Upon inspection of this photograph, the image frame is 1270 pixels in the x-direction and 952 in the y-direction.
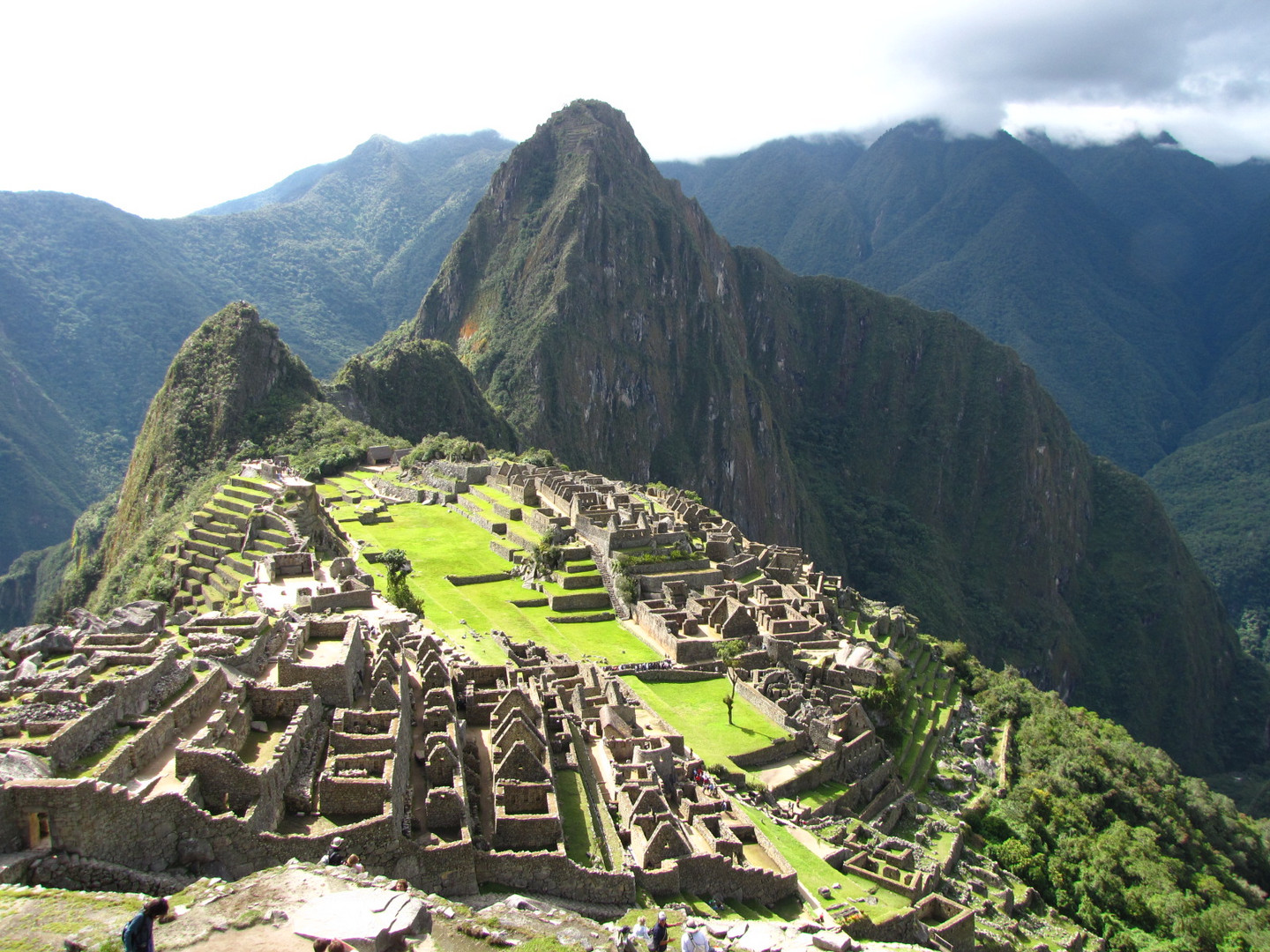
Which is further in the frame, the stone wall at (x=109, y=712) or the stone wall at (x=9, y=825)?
the stone wall at (x=109, y=712)

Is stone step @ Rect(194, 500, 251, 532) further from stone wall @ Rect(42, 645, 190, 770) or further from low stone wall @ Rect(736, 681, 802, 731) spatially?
stone wall @ Rect(42, 645, 190, 770)

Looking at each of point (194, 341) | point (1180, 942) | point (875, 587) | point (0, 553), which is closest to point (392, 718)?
point (1180, 942)

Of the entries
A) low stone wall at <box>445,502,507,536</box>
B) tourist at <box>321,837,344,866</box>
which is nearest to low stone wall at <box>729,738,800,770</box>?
tourist at <box>321,837,344,866</box>

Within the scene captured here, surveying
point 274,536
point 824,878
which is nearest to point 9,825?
point 824,878

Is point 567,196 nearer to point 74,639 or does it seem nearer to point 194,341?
point 194,341

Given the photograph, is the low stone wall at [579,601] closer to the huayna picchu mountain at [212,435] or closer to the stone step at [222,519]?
the stone step at [222,519]

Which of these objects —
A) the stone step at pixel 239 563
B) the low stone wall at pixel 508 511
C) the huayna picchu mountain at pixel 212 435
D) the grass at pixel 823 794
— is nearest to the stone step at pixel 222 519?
the stone step at pixel 239 563
